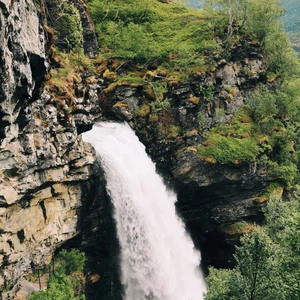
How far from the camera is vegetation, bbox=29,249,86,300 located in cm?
2060

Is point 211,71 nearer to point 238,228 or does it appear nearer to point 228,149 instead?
point 228,149

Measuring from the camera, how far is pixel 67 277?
2247 cm

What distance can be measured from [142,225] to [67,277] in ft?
22.0

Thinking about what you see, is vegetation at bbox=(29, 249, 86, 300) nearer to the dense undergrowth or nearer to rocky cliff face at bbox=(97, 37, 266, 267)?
the dense undergrowth

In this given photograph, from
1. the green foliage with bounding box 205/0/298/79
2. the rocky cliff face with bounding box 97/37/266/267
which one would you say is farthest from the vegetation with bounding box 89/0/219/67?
the rocky cliff face with bounding box 97/37/266/267

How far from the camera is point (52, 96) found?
67.4 ft

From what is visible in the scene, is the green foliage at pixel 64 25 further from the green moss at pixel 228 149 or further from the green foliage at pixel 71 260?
the green foliage at pixel 71 260

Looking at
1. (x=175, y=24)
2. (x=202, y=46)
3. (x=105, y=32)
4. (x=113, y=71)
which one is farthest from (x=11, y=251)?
(x=175, y=24)

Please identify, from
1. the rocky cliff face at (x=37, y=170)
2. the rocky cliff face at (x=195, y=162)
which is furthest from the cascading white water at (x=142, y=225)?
the rocky cliff face at (x=37, y=170)

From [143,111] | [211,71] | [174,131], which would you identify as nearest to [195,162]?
[174,131]

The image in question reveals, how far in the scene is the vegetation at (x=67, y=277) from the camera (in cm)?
2060

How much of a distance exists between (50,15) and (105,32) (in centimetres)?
1415

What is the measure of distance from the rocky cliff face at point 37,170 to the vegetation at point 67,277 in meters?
1.56

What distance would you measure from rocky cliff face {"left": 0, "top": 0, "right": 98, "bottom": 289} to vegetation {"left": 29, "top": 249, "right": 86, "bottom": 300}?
156cm
